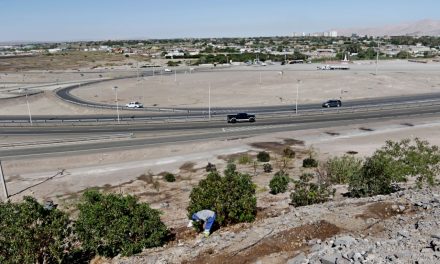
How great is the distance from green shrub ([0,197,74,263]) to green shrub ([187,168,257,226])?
26.7ft

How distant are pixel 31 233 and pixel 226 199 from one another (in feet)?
37.0

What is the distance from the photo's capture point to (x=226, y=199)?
26.3m

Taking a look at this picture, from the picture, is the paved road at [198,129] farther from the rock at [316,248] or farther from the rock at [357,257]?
the rock at [357,257]

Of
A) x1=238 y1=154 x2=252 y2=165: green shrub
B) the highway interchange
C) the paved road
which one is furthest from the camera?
the highway interchange

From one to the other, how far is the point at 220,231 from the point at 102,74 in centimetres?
→ 15750

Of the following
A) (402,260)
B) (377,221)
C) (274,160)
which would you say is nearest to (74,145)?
(274,160)

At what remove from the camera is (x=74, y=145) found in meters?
64.2

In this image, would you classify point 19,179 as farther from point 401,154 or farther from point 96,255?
point 401,154

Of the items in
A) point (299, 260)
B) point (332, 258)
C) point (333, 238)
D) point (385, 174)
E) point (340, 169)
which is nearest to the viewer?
point (332, 258)

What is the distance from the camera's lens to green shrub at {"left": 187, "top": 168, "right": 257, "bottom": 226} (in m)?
26.2

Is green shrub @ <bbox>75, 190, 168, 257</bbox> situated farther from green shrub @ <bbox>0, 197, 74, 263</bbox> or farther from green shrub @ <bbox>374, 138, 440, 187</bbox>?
green shrub @ <bbox>374, 138, 440, 187</bbox>

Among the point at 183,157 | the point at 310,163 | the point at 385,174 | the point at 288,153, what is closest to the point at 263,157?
the point at 288,153

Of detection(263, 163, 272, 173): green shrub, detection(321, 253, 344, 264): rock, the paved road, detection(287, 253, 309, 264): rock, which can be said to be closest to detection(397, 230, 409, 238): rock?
detection(321, 253, 344, 264): rock

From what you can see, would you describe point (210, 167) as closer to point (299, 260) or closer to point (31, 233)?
point (31, 233)
